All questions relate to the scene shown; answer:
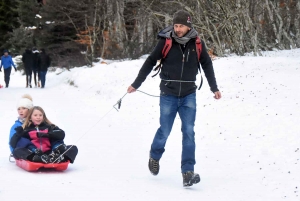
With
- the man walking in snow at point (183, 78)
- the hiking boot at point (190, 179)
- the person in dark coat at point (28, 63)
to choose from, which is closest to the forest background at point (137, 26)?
the person in dark coat at point (28, 63)

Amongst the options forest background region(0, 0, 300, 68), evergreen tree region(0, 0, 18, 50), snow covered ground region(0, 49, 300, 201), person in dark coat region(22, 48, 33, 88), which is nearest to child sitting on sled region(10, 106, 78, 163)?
snow covered ground region(0, 49, 300, 201)

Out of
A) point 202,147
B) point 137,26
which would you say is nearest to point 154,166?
point 202,147

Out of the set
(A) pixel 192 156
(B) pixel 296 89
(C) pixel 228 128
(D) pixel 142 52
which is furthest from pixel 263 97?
(D) pixel 142 52

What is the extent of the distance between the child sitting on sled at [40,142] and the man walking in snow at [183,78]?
1.49 meters

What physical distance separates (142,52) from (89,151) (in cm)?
2265

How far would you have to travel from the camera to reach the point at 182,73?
682cm

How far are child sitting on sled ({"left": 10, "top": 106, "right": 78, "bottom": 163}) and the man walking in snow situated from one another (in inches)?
58.6

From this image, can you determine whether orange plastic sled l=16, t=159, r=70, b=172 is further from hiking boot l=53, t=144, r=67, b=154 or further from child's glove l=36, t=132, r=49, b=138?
child's glove l=36, t=132, r=49, b=138

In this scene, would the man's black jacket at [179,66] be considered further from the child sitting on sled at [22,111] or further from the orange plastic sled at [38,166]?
the child sitting on sled at [22,111]

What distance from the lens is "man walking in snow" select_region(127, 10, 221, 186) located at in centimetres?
671

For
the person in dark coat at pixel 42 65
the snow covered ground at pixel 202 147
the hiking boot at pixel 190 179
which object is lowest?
the person in dark coat at pixel 42 65

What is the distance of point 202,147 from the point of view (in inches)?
386

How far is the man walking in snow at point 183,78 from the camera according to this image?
6715 millimetres

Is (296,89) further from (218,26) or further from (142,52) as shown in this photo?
(142,52)
